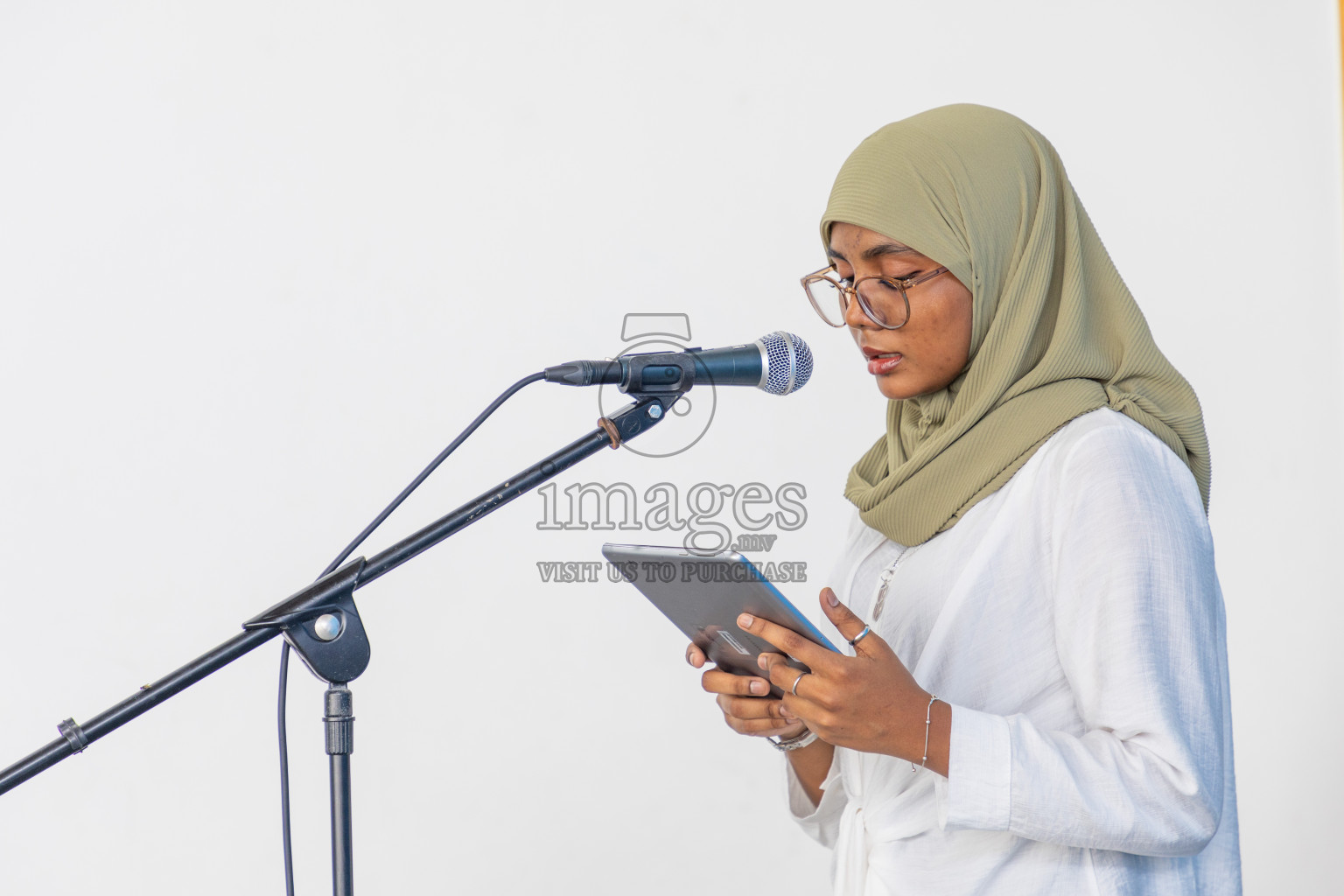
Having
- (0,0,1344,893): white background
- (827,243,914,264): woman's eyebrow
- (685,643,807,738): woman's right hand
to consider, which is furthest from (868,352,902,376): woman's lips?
(0,0,1344,893): white background

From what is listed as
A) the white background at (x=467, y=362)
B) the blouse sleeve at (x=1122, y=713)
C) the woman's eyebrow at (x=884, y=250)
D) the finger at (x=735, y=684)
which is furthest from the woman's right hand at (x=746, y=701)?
the white background at (x=467, y=362)

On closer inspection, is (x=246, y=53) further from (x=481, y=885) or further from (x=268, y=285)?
(x=481, y=885)

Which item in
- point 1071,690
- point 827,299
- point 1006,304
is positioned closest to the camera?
point 1071,690

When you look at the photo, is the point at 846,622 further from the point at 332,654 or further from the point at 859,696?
the point at 332,654

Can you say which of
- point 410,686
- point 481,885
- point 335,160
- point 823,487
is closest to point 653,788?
point 481,885

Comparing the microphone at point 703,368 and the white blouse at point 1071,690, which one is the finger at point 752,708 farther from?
the microphone at point 703,368

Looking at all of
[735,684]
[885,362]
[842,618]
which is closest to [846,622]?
[842,618]

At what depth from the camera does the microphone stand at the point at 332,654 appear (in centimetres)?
101

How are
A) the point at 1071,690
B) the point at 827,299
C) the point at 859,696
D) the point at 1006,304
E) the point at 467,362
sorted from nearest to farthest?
the point at 859,696
the point at 1071,690
the point at 1006,304
the point at 827,299
the point at 467,362

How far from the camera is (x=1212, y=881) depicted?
1.13 meters

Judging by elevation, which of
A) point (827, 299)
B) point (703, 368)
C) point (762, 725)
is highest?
point (827, 299)

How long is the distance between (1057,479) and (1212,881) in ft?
1.46

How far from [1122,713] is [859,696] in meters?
0.24

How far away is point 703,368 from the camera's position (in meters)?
1.13
